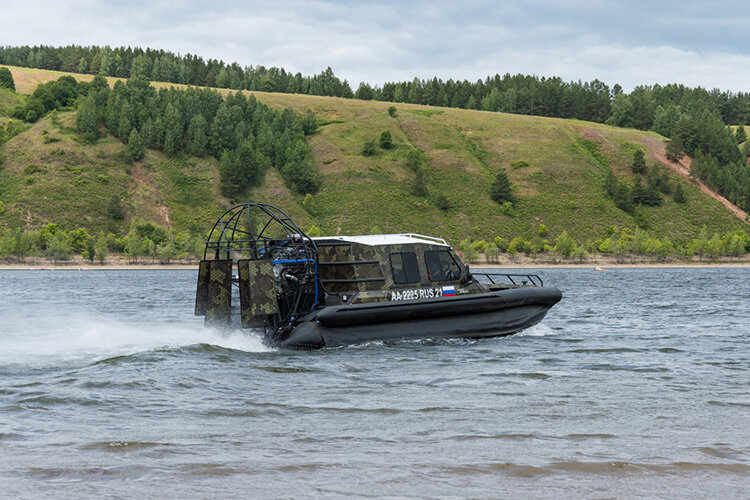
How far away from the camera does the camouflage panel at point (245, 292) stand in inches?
596

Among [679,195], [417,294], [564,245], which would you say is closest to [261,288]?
[417,294]

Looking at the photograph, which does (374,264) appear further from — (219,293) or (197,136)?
(197,136)

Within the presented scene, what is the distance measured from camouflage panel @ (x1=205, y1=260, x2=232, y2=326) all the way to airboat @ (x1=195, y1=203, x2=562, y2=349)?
0.02 meters

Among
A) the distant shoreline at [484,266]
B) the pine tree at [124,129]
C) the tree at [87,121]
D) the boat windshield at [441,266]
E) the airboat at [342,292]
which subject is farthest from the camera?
the pine tree at [124,129]

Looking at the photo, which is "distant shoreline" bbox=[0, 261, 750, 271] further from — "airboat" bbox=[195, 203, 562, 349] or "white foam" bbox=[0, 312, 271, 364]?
"airboat" bbox=[195, 203, 562, 349]

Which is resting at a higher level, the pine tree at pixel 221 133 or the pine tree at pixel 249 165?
the pine tree at pixel 221 133

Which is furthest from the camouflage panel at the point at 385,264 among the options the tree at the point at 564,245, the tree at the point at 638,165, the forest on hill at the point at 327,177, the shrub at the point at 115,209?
the tree at the point at 638,165

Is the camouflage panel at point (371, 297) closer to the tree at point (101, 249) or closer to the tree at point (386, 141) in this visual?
the tree at point (101, 249)

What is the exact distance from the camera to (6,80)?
524ft

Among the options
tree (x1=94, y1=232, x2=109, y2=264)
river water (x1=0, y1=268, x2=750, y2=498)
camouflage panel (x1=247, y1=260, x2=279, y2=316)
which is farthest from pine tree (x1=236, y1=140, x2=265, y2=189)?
camouflage panel (x1=247, y1=260, x2=279, y2=316)

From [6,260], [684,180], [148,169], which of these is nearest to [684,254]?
[684,180]

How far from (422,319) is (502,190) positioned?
367ft

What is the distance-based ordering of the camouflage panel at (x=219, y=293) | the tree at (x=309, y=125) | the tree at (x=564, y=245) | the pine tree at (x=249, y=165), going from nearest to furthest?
the camouflage panel at (x=219, y=293) → the tree at (x=564, y=245) → the pine tree at (x=249, y=165) → the tree at (x=309, y=125)

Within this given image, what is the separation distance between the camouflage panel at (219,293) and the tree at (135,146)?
11583cm
